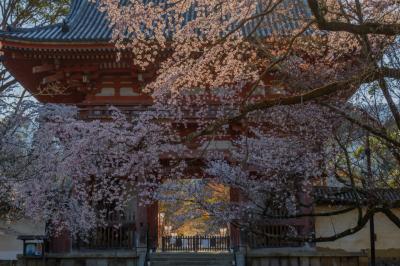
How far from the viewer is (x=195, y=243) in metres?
23.0

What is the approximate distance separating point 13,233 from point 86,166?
5046 millimetres

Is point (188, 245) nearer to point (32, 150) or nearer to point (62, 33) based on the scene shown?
point (62, 33)

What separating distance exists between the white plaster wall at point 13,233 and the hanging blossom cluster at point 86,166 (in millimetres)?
2706

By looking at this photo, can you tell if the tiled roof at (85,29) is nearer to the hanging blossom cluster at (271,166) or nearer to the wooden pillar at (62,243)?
the hanging blossom cluster at (271,166)

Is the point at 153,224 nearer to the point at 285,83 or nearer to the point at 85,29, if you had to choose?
the point at 85,29

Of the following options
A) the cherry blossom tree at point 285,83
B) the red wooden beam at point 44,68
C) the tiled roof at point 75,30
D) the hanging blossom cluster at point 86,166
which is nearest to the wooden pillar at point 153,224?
the hanging blossom cluster at point 86,166

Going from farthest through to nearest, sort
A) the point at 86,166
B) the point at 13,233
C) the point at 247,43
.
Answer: the point at 13,233, the point at 86,166, the point at 247,43

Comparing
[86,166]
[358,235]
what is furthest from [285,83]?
[358,235]

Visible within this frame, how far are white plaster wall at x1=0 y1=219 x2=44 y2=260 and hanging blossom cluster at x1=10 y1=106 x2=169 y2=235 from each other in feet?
8.88

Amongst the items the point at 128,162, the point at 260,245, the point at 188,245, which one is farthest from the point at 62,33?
the point at 188,245

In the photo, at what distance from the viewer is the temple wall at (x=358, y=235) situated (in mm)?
15953

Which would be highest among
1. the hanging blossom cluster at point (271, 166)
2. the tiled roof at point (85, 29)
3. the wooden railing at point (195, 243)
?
the tiled roof at point (85, 29)

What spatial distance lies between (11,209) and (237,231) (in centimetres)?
589

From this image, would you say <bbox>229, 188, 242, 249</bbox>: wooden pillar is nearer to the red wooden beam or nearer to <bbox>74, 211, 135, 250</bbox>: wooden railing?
<bbox>74, 211, 135, 250</bbox>: wooden railing
